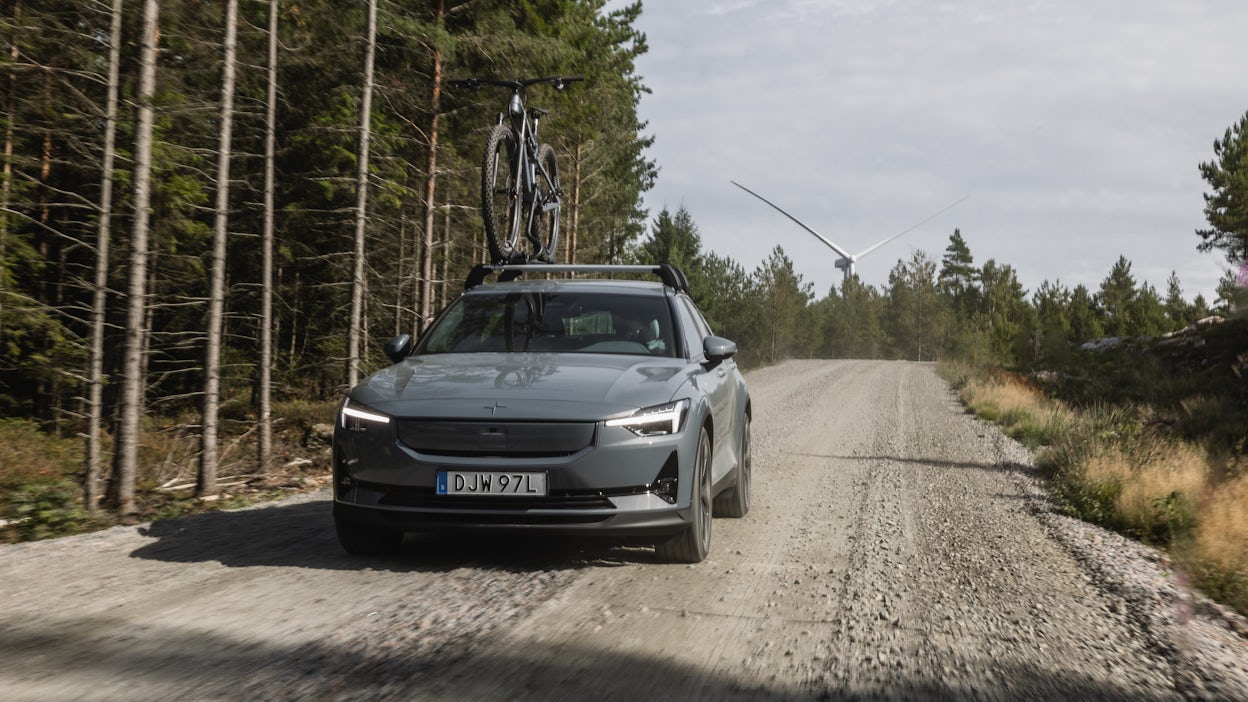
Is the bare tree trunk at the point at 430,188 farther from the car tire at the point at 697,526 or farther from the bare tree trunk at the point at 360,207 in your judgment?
the car tire at the point at 697,526

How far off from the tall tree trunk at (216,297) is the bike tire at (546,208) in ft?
10.9

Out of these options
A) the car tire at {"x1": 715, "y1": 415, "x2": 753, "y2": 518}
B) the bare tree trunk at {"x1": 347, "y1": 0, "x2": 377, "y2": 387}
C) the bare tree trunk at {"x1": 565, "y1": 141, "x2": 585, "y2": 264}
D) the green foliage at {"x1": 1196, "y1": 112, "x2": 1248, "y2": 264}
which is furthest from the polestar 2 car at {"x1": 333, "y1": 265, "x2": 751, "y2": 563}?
the green foliage at {"x1": 1196, "y1": 112, "x2": 1248, "y2": 264}

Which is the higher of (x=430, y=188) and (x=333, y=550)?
(x=430, y=188)

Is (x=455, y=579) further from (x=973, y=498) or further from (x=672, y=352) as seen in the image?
(x=973, y=498)

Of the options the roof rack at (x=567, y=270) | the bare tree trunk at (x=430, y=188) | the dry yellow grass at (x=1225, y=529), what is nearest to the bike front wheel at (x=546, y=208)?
the roof rack at (x=567, y=270)

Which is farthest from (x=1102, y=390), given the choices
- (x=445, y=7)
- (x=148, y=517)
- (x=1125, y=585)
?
(x=148, y=517)

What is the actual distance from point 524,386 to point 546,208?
259 inches

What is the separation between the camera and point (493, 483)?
16.4 ft

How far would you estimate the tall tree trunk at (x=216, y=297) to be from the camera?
9812 millimetres

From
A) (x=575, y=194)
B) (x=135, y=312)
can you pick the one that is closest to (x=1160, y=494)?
(x=135, y=312)

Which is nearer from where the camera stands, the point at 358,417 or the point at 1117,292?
the point at 358,417

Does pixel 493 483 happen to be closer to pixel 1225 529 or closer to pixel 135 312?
pixel 135 312

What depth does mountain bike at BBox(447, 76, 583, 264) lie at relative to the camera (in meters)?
9.41

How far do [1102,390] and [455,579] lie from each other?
27114 millimetres
